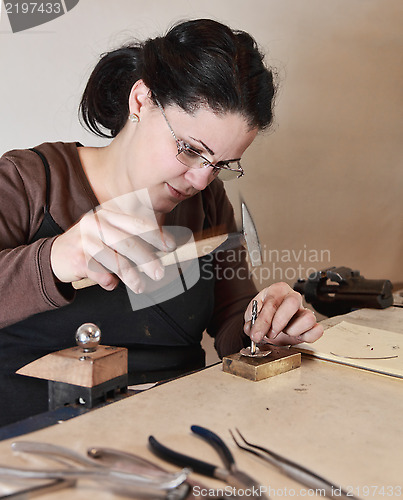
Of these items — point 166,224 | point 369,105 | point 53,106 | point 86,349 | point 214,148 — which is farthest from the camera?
point 369,105

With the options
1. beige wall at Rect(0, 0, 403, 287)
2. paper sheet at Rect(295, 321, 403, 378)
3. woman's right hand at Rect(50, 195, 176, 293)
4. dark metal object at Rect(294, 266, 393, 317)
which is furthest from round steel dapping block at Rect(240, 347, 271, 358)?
beige wall at Rect(0, 0, 403, 287)

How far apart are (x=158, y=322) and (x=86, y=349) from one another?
1.94 ft

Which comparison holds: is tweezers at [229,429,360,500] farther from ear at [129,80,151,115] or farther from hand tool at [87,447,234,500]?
ear at [129,80,151,115]

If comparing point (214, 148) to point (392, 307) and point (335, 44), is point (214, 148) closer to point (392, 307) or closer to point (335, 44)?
point (392, 307)

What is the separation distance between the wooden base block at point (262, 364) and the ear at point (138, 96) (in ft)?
2.23

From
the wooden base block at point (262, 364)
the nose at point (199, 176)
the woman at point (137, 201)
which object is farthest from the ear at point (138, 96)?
the wooden base block at point (262, 364)

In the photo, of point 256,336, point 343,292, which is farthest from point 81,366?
point 343,292

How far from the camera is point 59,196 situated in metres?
1.26

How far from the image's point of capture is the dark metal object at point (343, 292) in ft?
5.62

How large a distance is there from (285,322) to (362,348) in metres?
0.21

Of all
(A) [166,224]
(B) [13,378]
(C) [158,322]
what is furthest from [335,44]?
A: (B) [13,378]

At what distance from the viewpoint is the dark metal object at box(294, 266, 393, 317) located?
1713mm

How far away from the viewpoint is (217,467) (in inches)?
24.0

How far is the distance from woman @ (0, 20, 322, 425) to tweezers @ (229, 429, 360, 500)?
36cm
